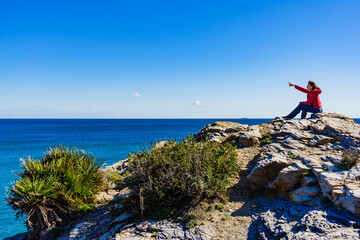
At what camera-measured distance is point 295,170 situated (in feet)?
21.0

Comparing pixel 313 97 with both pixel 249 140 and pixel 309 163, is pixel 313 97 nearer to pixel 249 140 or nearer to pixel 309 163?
pixel 249 140

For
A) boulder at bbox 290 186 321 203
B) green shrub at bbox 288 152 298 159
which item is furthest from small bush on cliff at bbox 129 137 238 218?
green shrub at bbox 288 152 298 159

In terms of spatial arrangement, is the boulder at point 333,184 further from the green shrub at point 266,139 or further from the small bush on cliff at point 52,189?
the small bush on cliff at point 52,189

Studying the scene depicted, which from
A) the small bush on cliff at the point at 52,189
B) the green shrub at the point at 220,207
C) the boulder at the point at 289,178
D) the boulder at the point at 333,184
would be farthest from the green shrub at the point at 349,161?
the small bush on cliff at the point at 52,189

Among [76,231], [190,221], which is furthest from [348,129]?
[76,231]

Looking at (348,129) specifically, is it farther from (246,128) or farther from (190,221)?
(190,221)

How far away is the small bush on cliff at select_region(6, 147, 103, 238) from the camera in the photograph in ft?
23.4

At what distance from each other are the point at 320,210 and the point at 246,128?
275 inches

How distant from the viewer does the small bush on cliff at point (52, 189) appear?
281 inches

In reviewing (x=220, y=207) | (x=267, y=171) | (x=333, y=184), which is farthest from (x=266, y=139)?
(x=220, y=207)

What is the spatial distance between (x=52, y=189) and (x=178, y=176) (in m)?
4.67

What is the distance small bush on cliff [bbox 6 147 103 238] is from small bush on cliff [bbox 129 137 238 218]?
2.63 meters

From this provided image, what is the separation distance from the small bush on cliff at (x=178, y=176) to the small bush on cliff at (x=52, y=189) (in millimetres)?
2629

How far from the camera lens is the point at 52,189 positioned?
7.45 metres
